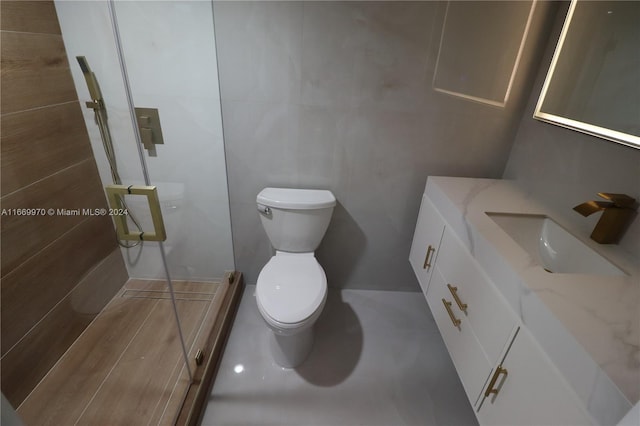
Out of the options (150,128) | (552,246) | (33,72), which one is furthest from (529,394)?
(33,72)

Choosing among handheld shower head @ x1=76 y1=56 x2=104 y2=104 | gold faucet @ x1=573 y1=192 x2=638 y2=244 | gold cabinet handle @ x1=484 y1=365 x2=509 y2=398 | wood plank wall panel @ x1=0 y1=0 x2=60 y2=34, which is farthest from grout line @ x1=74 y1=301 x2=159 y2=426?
gold faucet @ x1=573 y1=192 x2=638 y2=244

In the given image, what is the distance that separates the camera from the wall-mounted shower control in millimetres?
1220

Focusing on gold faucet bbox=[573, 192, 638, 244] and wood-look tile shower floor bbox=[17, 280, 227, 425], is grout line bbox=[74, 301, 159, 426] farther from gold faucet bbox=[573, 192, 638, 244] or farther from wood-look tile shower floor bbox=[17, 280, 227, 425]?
gold faucet bbox=[573, 192, 638, 244]

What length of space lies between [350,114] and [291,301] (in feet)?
3.22

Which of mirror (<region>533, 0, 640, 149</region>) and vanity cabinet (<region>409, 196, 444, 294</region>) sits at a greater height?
mirror (<region>533, 0, 640, 149</region>)

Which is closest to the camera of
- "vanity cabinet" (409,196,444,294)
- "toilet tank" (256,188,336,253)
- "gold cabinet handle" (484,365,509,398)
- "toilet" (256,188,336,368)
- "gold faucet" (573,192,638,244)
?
"gold cabinet handle" (484,365,509,398)

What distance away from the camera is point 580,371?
63cm

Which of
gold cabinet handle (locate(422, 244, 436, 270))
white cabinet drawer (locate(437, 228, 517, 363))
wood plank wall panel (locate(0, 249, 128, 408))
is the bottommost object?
wood plank wall panel (locate(0, 249, 128, 408))

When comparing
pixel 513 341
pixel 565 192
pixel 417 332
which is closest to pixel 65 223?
pixel 513 341

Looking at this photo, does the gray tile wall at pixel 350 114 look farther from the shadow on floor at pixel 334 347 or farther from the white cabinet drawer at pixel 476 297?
the white cabinet drawer at pixel 476 297

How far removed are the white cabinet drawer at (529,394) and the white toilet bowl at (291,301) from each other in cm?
72

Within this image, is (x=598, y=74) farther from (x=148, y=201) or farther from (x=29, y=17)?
(x=29, y=17)

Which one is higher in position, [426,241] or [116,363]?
[426,241]

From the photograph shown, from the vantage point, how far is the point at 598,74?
114cm
